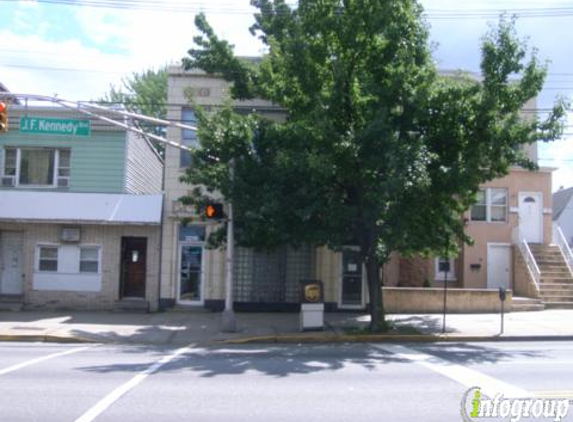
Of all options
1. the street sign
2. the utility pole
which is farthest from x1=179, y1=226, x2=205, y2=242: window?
the street sign

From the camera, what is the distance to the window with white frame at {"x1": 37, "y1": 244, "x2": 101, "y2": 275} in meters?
21.1

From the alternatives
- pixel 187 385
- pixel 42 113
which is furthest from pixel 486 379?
pixel 42 113

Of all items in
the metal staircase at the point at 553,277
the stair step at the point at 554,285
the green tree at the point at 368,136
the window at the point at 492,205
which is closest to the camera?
the green tree at the point at 368,136

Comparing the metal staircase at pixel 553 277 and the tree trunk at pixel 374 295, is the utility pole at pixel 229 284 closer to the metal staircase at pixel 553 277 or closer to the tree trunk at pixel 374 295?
the tree trunk at pixel 374 295

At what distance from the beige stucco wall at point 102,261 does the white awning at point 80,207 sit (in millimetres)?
815

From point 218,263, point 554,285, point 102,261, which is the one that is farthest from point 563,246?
point 102,261

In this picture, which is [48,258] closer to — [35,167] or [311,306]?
[35,167]

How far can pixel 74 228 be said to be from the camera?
21.0 meters

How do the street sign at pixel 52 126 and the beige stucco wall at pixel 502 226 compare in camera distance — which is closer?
the street sign at pixel 52 126

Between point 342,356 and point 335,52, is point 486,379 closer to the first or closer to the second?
point 342,356

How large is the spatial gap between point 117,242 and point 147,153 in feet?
17.2

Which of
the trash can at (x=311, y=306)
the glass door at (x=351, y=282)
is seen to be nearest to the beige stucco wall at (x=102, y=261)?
the glass door at (x=351, y=282)

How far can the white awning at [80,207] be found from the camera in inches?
797

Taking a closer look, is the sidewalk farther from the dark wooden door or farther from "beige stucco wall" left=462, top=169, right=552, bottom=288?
"beige stucco wall" left=462, top=169, right=552, bottom=288
